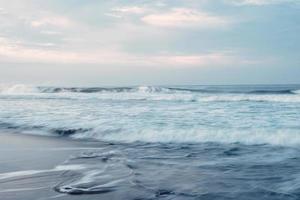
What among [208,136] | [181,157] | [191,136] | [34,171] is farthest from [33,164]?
[208,136]

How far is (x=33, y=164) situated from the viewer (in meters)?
6.88

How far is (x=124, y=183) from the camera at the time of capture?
5.52 metres

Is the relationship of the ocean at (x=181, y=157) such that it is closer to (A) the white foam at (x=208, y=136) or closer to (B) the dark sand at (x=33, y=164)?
(A) the white foam at (x=208, y=136)

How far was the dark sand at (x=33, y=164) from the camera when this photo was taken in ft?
16.6

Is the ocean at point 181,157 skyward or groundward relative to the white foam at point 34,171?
groundward

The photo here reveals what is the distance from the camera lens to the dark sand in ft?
16.6

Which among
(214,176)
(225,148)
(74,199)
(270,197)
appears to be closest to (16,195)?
(74,199)

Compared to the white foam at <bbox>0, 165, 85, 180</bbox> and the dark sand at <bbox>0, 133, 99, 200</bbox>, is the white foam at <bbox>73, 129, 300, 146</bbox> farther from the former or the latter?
the white foam at <bbox>0, 165, 85, 180</bbox>

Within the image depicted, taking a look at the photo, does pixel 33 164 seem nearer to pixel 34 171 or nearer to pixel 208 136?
pixel 34 171

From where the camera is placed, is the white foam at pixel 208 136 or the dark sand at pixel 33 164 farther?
the white foam at pixel 208 136

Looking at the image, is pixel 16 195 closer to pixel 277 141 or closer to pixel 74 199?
pixel 74 199

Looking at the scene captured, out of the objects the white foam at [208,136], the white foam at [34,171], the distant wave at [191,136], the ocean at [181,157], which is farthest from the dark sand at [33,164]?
the white foam at [208,136]

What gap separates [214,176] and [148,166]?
124 centimetres

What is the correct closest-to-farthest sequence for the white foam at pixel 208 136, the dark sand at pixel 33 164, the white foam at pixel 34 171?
the dark sand at pixel 33 164 < the white foam at pixel 34 171 < the white foam at pixel 208 136
